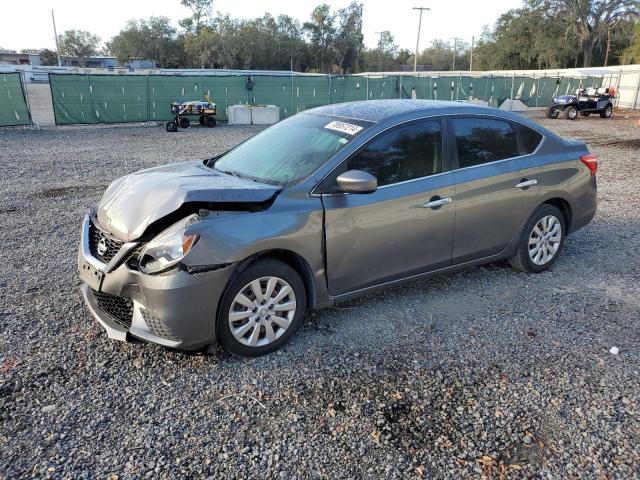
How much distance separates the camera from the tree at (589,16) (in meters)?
56.0

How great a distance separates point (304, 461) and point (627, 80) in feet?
123

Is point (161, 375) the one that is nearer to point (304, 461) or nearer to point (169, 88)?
point (304, 461)

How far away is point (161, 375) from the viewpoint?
10.7 ft

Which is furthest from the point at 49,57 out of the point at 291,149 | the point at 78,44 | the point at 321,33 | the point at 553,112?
the point at 291,149

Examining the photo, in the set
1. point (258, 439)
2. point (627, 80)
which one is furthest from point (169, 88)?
point (627, 80)

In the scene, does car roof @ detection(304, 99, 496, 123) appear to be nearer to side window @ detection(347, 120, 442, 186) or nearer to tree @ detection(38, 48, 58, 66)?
side window @ detection(347, 120, 442, 186)

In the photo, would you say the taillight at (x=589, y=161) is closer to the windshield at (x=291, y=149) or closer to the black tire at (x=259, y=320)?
the windshield at (x=291, y=149)

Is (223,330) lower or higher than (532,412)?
higher

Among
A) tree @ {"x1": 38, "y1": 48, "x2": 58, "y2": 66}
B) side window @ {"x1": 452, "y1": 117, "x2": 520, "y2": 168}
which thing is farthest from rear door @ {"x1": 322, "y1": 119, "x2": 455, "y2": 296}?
tree @ {"x1": 38, "y1": 48, "x2": 58, "y2": 66}

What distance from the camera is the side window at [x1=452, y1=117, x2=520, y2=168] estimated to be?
4.32m

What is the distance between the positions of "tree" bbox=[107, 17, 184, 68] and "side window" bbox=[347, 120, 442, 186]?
86.8 meters

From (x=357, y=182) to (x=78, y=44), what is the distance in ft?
373

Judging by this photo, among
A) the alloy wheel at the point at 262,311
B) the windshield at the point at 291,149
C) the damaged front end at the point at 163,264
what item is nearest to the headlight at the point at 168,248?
the damaged front end at the point at 163,264

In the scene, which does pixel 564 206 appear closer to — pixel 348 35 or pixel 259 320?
pixel 259 320
